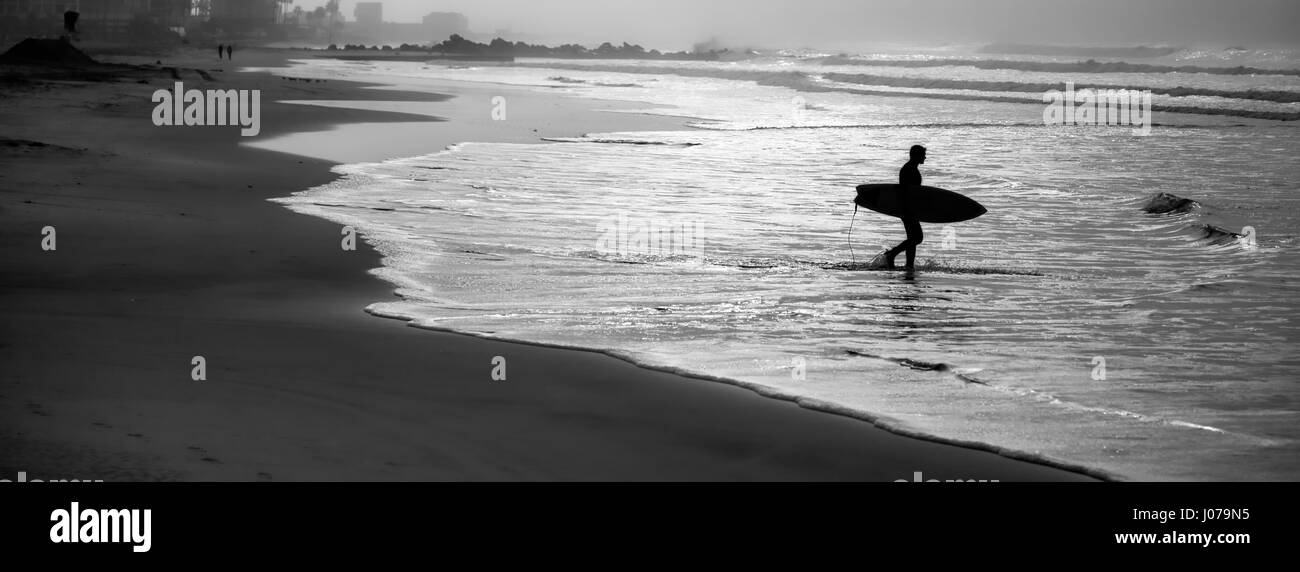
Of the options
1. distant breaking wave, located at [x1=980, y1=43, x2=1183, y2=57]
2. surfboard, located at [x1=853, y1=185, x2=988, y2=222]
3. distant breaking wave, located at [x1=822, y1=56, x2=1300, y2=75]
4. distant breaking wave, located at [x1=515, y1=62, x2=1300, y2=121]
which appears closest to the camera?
surfboard, located at [x1=853, y1=185, x2=988, y2=222]

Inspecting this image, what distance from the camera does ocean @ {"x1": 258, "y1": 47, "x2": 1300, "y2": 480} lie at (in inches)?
Result: 265

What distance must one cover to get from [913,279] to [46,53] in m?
43.7

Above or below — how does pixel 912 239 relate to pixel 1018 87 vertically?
below

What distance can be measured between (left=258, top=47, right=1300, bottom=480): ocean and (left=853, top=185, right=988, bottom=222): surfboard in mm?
420

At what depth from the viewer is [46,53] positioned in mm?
45469

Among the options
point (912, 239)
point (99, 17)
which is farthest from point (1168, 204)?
point (99, 17)

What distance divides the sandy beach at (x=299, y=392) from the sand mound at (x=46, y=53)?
36493mm

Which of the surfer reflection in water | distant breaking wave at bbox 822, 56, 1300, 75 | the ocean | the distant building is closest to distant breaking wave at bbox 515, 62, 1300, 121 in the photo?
distant breaking wave at bbox 822, 56, 1300, 75

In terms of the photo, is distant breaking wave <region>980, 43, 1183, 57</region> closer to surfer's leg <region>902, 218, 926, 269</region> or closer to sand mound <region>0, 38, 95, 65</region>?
sand mound <region>0, 38, 95, 65</region>

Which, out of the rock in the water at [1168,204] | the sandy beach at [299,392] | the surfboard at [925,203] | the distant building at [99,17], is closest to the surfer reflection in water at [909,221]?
the surfboard at [925,203]

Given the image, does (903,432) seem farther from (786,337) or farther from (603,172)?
(603,172)

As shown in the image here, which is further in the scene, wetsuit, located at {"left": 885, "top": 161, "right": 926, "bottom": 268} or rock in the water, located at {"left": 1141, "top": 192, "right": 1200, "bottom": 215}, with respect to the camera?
rock in the water, located at {"left": 1141, "top": 192, "right": 1200, "bottom": 215}

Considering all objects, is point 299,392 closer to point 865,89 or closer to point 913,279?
point 913,279
